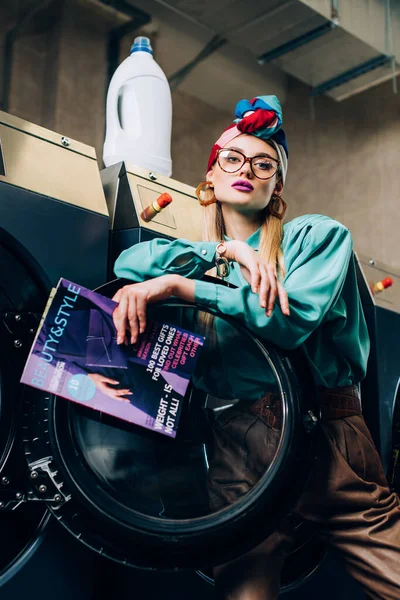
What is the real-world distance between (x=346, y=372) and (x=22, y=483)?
71 cm

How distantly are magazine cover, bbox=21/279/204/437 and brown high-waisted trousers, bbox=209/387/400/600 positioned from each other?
14 cm

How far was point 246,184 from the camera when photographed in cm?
151

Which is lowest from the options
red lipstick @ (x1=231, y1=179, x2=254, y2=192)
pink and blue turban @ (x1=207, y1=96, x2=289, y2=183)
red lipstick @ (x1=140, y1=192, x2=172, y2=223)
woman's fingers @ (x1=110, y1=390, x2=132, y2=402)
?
woman's fingers @ (x1=110, y1=390, x2=132, y2=402)

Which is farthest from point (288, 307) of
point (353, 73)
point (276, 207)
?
point (353, 73)

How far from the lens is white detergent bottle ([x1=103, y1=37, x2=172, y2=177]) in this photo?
2.12 metres

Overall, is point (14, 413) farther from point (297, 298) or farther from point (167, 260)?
point (297, 298)

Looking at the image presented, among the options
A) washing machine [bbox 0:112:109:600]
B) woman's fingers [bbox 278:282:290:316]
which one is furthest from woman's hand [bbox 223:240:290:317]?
washing machine [bbox 0:112:109:600]

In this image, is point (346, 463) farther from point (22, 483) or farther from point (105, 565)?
point (22, 483)

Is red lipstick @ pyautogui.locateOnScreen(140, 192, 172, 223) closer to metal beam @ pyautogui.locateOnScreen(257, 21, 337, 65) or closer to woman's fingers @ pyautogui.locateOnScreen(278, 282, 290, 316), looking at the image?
woman's fingers @ pyautogui.locateOnScreen(278, 282, 290, 316)

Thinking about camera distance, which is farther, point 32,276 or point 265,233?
point 265,233

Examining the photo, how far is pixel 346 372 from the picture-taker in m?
1.48

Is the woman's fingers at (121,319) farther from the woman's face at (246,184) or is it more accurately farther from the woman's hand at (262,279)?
the woman's face at (246,184)

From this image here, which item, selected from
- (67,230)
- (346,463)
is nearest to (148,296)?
(67,230)

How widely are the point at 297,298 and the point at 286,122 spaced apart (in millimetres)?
3880
